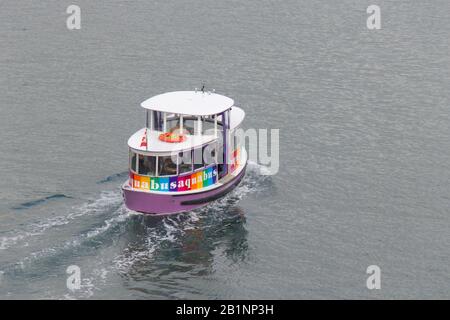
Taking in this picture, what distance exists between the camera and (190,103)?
8712cm

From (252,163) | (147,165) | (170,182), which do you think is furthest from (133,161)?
(252,163)

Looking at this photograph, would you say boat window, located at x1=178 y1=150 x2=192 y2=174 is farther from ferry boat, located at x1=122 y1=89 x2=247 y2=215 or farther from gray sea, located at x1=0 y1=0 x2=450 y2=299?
gray sea, located at x1=0 y1=0 x2=450 y2=299

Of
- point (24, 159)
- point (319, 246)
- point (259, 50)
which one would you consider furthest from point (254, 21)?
point (319, 246)

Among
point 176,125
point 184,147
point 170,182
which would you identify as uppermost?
point 176,125

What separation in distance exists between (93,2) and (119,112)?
35423 mm

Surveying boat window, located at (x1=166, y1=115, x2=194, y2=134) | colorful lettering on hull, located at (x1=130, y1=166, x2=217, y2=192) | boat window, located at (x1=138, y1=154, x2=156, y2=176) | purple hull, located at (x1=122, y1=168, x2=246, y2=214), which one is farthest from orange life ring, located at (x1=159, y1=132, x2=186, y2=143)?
purple hull, located at (x1=122, y1=168, x2=246, y2=214)

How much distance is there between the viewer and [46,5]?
13400 centimetres

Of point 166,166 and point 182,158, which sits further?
point 182,158

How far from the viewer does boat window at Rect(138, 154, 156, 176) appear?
269 ft

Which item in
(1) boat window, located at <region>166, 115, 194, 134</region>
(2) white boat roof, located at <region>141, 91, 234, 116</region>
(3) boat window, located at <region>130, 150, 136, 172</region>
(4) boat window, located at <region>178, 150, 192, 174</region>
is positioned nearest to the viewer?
(3) boat window, located at <region>130, 150, 136, 172</region>

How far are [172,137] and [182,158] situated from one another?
7.02 feet

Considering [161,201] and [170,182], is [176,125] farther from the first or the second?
[161,201]

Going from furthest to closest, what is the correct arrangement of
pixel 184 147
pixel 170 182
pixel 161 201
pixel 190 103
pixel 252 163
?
pixel 252 163 → pixel 190 103 → pixel 184 147 → pixel 170 182 → pixel 161 201

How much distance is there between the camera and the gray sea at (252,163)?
74.6m
